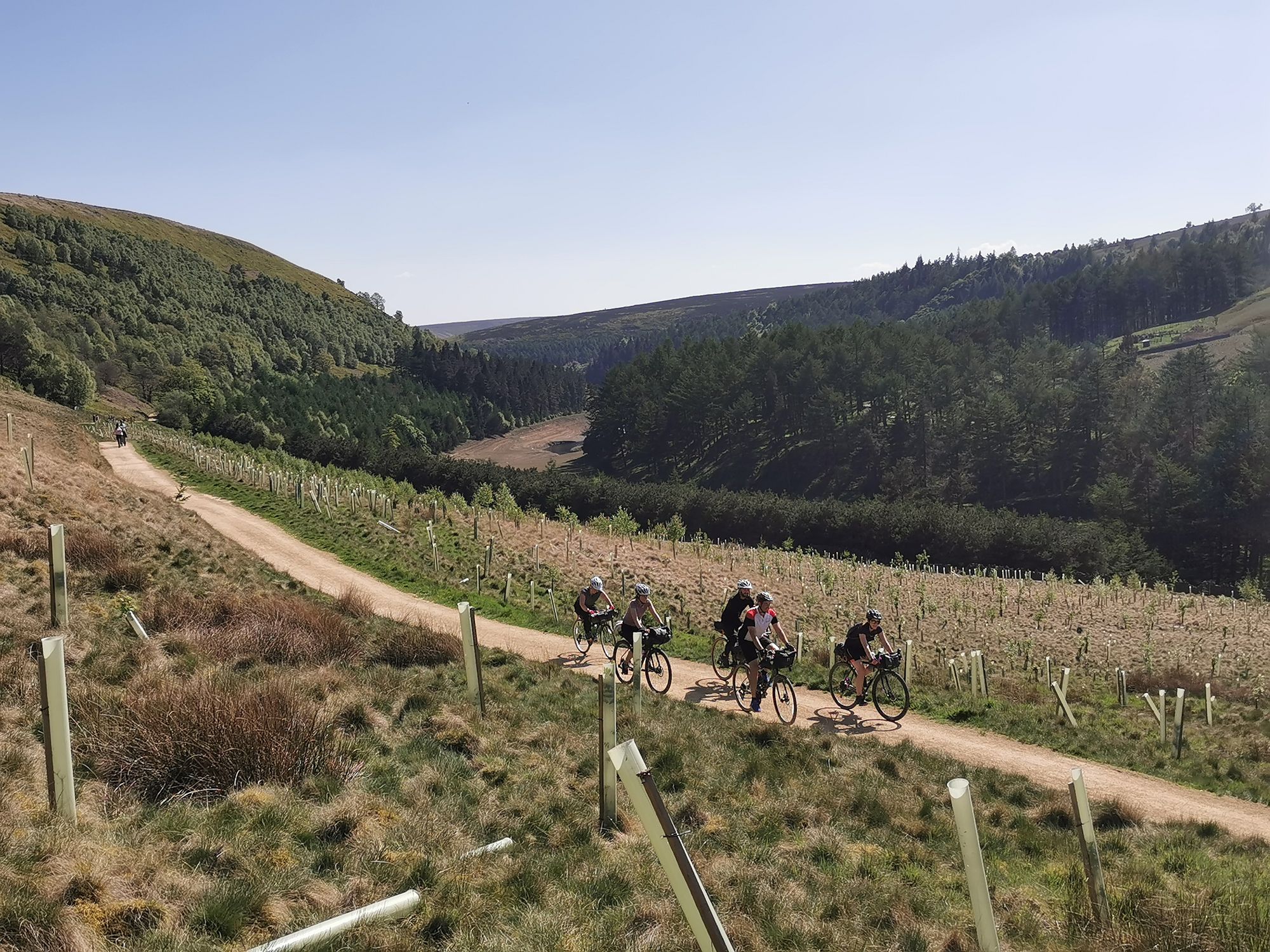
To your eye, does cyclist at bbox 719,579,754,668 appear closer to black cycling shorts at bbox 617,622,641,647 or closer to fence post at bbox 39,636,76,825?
black cycling shorts at bbox 617,622,641,647

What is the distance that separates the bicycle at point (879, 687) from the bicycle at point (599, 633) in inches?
169

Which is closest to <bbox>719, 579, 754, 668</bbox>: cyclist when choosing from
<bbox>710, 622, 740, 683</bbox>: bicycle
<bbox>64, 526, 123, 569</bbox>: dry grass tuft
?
<bbox>710, 622, 740, 683</bbox>: bicycle

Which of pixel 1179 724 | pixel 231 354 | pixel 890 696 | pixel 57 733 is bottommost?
pixel 1179 724

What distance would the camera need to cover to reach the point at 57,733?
5.37 m

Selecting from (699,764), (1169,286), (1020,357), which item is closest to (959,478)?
(1020,357)

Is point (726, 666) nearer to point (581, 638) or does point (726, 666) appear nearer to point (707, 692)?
point (707, 692)

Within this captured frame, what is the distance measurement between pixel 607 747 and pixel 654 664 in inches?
283

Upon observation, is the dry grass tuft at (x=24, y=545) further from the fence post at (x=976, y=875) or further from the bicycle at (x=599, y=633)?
the fence post at (x=976, y=875)

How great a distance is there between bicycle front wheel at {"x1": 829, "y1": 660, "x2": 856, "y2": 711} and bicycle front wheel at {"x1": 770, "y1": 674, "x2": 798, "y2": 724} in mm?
1260

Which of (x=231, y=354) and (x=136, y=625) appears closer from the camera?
(x=136, y=625)

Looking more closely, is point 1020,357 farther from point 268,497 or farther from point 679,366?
point 268,497

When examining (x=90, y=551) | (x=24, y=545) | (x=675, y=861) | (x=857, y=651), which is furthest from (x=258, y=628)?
(x=857, y=651)

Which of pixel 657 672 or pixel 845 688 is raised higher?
pixel 657 672

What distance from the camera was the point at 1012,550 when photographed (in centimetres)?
6009
